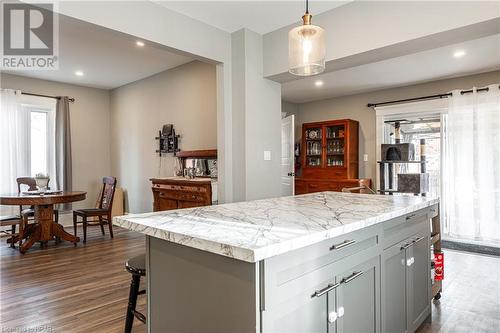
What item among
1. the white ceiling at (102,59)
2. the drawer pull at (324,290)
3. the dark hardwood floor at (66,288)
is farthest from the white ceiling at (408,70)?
the dark hardwood floor at (66,288)

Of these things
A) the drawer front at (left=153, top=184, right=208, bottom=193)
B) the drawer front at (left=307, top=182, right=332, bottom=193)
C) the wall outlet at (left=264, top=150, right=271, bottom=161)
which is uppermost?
the wall outlet at (left=264, top=150, right=271, bottom=161)

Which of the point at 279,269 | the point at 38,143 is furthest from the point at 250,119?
the point at 38,143

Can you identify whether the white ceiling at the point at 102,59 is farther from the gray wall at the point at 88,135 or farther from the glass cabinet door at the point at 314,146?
the glass cabinet door at the point at 314,146

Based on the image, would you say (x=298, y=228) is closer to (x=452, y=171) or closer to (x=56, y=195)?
(x=56, y=195)

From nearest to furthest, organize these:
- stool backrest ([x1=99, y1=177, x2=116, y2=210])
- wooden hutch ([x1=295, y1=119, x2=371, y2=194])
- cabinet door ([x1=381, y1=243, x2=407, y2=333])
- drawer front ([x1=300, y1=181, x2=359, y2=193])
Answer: cabinet door ([x1=381, y1=243, x2=407, y2=333])
stool backrest ([x1=99, y1=177, x2=116, y2=210])
drawer front ([x1=300, y1=181, x2=359, y2=193])
wooden hutch ([x1=295, y1=119, x2=371, y2=194])

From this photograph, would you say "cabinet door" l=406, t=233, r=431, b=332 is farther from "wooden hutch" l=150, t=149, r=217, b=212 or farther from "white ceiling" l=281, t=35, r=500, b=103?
"white ceiling" l=281, t=35, r=500, b=103

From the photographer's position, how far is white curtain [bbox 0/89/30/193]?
514 centimetres

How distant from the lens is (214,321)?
1.15 m

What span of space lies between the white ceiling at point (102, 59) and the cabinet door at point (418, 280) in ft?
10.3

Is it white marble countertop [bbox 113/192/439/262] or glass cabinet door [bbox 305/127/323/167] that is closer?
white marble countertop [bbox 113/192/439/262]

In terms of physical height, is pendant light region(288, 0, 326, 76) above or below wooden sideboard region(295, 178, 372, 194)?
above

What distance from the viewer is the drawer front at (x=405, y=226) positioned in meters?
1.74

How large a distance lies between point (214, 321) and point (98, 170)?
6243mm
